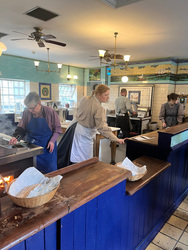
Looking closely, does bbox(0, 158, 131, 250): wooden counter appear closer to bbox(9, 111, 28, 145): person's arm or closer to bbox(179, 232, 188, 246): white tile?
bbox(9, 111, 28, 145): person's arm

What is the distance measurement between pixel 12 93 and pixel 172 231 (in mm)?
8100

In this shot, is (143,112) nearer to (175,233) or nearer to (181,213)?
(181,213)

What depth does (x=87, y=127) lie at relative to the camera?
8.70 feet

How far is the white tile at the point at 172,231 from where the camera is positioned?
7.65 ft

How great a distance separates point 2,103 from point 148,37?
251 inches

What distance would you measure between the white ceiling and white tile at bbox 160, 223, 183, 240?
328 centimetres

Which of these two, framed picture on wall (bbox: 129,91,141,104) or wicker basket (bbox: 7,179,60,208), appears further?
framed picture on wall (bbox: 129,91,141,104)

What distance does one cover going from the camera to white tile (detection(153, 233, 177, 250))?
85.2 inches

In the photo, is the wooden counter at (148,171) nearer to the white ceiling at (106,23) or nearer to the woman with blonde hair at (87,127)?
the woman with blonde hair at (87,127)

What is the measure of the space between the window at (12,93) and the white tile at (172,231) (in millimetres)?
7534

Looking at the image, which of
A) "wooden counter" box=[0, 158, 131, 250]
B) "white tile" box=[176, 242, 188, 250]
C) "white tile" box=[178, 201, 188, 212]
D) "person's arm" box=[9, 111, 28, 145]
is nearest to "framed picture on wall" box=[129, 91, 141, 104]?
"white tile" box=[178, 201, 188, 212]

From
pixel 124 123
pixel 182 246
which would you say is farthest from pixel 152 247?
pixel 124 123

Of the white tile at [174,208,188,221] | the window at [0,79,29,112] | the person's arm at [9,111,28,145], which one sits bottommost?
the white tile at [174,208,188,221]

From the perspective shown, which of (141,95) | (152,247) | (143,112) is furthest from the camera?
(141,95)
